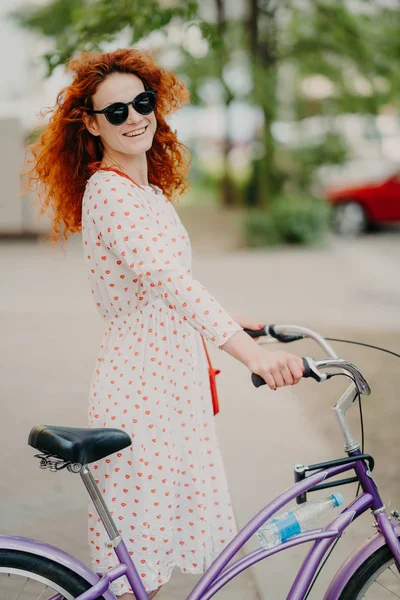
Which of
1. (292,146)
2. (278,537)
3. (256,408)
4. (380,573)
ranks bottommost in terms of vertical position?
(256,408)

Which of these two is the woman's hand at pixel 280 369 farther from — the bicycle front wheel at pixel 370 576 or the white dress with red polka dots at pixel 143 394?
the bicycle front wheel at pixel 370 576

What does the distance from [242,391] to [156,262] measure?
13.4 feet

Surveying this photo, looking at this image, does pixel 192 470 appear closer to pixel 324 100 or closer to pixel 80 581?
pixel 80 581

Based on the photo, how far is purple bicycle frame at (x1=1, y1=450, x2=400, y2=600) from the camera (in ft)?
6.93

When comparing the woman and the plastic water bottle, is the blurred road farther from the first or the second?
the plastic water bottle

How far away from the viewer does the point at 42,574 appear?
210 centimetres

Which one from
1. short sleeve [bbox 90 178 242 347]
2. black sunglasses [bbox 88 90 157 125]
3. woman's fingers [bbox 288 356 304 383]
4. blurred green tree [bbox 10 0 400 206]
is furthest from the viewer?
blurred green tree [bbox 10 0 400 206]

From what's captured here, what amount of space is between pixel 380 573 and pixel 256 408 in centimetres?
343

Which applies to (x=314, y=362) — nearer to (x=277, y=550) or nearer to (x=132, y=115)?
(x=277, y=550)

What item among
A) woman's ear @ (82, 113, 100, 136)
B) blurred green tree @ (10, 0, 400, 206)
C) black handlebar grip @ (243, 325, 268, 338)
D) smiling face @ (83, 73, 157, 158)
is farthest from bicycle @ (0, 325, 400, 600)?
blurred green tree @ (10, 0, 400, 206)

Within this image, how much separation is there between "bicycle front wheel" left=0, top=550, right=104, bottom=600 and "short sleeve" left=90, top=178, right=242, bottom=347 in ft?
2.30

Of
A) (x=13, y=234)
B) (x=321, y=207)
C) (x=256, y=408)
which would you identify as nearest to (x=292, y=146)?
(x=321, y=207)

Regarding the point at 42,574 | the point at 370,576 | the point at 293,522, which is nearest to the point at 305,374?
the point at 293,522

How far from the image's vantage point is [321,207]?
47.8 feet
